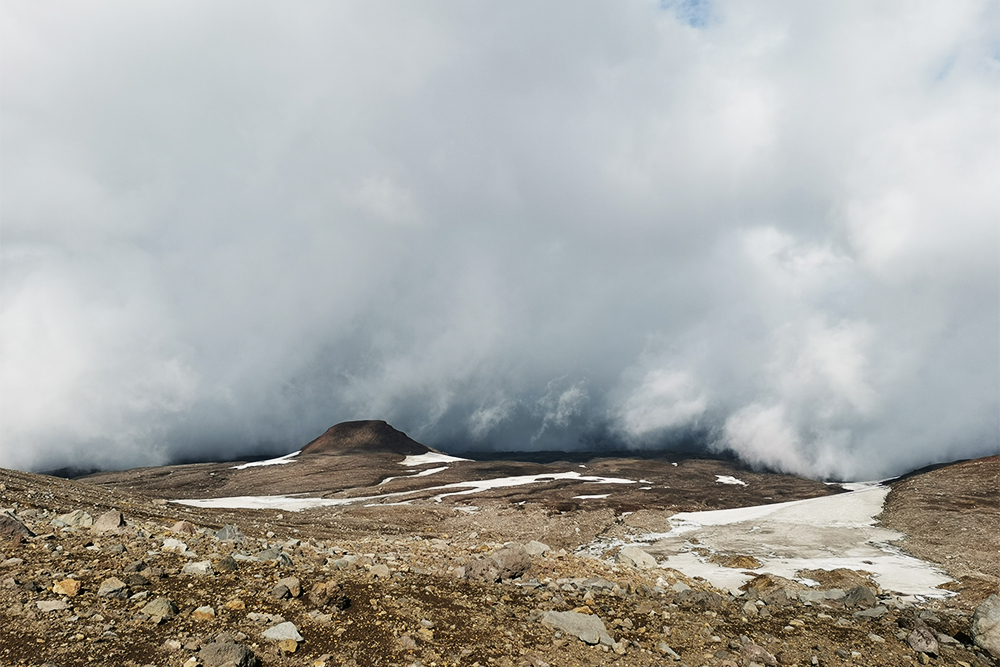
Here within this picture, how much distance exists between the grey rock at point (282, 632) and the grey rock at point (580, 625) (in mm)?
4635

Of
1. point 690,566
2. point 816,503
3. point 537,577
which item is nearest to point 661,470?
point 816,503

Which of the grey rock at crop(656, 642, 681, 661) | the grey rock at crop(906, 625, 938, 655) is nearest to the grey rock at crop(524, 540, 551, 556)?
the grey rock at crop(656, 642, 681, 661)

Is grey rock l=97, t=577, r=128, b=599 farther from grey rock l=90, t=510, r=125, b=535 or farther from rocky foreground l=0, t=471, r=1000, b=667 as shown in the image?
grey rock l=90, t=510, r=125, b=535

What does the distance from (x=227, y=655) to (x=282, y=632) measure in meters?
1.11

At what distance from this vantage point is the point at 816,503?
6247 cm

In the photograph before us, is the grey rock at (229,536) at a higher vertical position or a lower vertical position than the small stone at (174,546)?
lower

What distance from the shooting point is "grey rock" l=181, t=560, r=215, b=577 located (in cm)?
1095

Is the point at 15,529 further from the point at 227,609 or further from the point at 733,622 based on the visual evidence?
the point at 733,622

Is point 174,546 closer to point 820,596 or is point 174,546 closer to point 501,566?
point 501,566

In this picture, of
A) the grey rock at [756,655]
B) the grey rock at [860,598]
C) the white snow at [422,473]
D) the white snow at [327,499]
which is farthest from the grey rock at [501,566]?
the white snow at [422,473]

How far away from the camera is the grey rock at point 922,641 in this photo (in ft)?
35.5

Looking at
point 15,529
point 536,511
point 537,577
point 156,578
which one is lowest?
point 536,511

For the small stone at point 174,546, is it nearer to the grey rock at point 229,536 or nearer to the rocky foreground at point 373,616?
the rocky foreground at point 373,616

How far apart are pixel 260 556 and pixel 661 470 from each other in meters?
161
